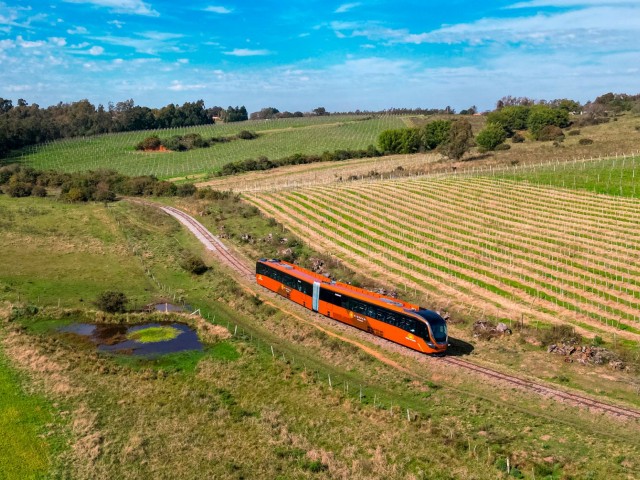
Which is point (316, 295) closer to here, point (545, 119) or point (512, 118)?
point (545, 119)

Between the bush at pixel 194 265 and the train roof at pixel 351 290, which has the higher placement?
the train roof at pixel 351 290

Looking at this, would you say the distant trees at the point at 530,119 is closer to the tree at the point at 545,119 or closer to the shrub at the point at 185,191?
the tree at the point at 545,119

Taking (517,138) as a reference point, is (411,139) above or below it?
below

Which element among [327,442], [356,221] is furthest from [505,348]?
[356,221]

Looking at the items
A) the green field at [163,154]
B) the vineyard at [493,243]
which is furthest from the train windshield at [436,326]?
the green field at [163,154]

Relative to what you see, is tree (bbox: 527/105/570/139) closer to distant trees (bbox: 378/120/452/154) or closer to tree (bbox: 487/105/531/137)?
tree (bbox: 487/105/531/137)

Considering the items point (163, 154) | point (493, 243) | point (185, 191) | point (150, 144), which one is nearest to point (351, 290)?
point (493, 243)

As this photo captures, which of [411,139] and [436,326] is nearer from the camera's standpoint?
[436,326]
